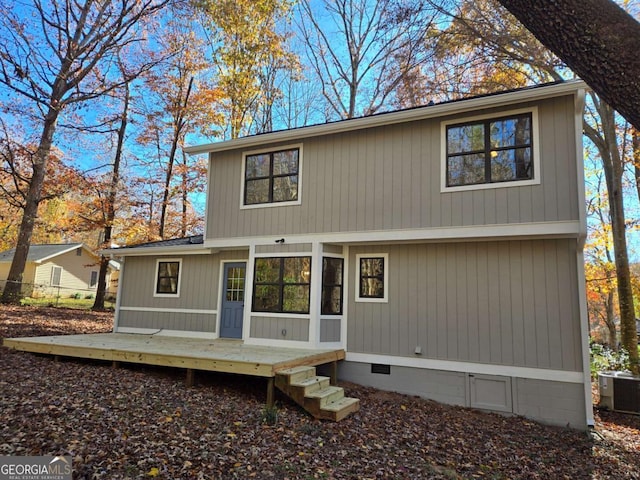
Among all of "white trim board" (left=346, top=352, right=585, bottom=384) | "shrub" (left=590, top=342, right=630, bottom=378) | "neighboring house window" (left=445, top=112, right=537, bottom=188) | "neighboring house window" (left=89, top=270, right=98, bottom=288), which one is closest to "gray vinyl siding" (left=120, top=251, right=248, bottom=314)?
"white trim board" (left=346, top=352, right=585, bottom=384)

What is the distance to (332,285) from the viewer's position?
808 centimetres

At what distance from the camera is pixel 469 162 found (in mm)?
7094

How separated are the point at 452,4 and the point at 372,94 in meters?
5.47

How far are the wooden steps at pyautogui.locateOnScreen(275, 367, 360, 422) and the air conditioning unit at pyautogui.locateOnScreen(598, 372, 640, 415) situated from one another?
17.6 feet

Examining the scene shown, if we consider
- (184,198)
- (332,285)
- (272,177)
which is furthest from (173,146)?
(332,285)

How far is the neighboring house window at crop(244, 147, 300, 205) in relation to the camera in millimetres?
8586

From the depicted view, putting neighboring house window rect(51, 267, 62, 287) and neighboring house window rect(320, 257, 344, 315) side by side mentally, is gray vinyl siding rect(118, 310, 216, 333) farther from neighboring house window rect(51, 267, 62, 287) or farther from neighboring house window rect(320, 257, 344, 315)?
neighboring house window rect(51, 267, 62, 287)

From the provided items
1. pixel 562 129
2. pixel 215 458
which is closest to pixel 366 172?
pixel 562 129

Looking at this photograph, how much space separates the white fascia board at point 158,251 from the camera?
31.7 ft

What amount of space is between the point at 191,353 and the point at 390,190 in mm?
4552

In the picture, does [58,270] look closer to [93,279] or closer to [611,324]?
[93,279]

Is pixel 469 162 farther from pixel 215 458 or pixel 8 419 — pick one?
pixel 8 419

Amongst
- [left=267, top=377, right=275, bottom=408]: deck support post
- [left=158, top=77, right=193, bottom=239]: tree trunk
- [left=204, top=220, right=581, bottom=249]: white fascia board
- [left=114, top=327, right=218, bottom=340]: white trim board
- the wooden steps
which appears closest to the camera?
the wooden steps

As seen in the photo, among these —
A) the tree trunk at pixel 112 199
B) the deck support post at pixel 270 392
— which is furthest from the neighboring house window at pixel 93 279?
the deck support post at pixel 270 392
